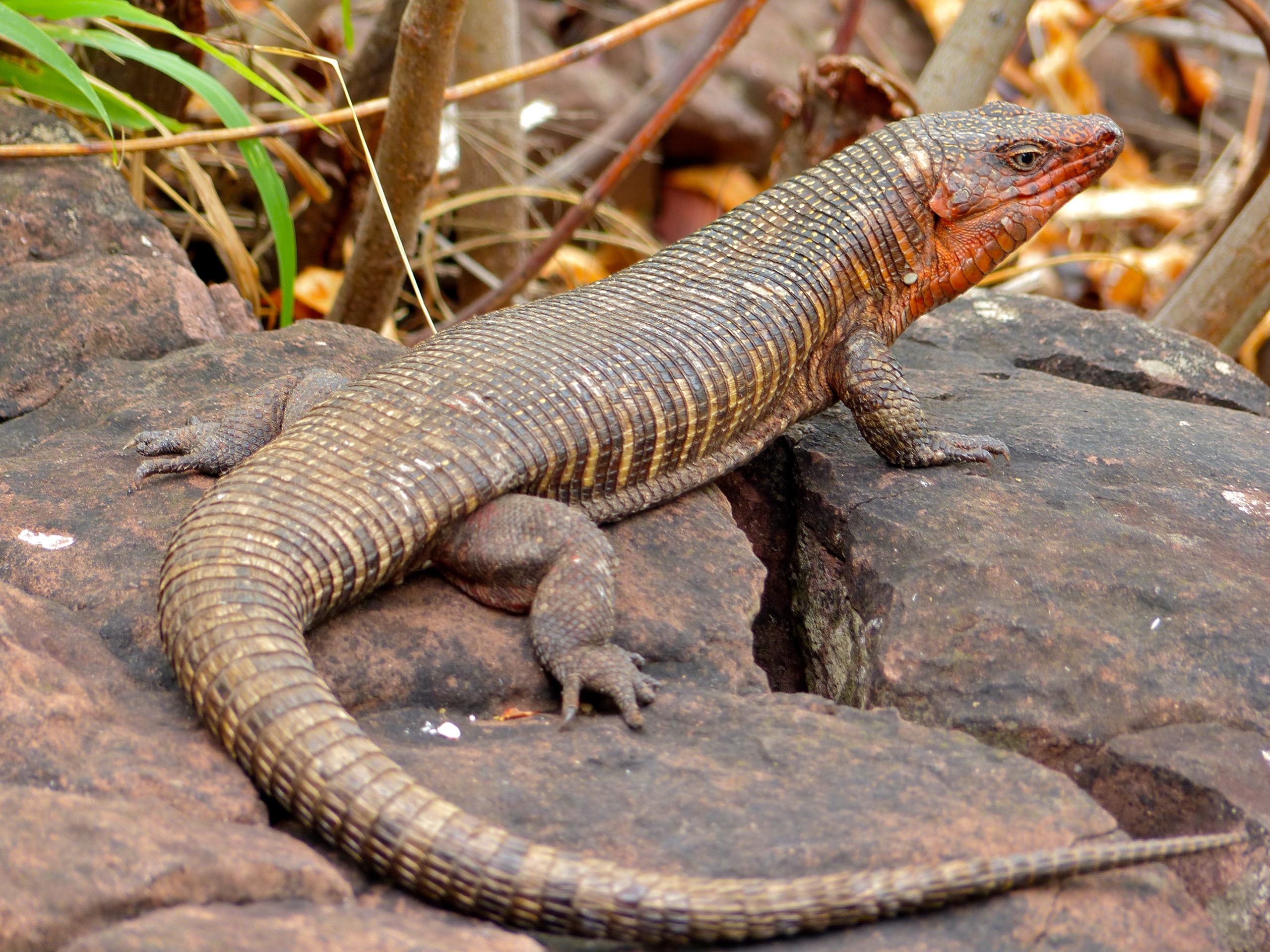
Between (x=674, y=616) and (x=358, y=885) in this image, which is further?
(x=674, y=616)

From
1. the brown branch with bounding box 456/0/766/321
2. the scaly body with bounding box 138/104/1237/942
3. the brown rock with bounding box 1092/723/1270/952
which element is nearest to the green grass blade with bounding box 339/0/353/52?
the brown branch with bounding box 456/0/766/321

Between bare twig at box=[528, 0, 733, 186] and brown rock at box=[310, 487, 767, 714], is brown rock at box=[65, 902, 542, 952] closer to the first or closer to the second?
brown rock at box=[310, 487, 767, 714]

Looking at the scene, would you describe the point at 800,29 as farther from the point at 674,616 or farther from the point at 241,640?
the point at 241,640

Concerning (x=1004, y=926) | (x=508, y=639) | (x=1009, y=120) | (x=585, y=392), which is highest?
(x=1009, y=120)

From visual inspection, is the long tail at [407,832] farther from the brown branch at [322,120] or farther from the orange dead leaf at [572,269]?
the orange dead leaf at [572,269]

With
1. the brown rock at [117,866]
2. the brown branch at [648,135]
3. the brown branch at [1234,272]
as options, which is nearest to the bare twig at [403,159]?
the brown branch at [648,135]

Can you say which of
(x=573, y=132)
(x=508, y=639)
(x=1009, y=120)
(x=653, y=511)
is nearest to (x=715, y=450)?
(x=653, y=511)

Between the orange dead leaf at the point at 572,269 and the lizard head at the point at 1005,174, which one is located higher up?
the lizard head at the point at 1005,174
